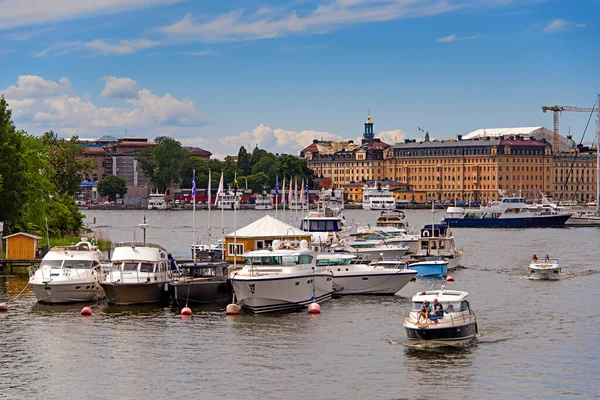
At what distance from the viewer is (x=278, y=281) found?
1817 inches

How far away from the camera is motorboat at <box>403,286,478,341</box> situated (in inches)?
1523

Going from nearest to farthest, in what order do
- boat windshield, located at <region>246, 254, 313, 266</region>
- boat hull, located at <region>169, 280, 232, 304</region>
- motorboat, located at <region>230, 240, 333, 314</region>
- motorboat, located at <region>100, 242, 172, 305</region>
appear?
motorboat, located at <region>230, 240, 333, 314</region>, boat windshield, located at <region>246, 254, 313, 266</region>, motorboat, located at <region>100, 242, 172, 305</region>, boat hull, located at <region>169, 280, 232, 304</region>

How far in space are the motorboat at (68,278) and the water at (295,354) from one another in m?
0.83

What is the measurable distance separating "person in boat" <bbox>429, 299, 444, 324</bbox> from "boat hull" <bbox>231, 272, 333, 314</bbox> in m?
8.80

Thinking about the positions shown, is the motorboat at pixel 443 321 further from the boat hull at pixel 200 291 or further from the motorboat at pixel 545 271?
the motorboat at pixel 545 271

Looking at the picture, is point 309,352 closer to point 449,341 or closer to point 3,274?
point 449,341

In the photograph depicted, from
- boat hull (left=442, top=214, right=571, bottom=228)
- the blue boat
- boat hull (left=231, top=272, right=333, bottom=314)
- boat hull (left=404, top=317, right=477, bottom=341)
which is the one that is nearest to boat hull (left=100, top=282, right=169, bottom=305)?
boat hull (left=231, top=272, right=333, bottom=314)

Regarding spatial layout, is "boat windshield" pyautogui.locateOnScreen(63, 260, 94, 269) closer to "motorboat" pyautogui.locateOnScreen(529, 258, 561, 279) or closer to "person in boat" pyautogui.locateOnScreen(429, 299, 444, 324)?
"person in boat" pyautogui.locateOnScreen(429, 299, 444, 324)

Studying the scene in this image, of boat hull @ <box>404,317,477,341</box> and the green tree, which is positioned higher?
the green tree

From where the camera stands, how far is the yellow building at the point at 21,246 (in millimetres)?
64250

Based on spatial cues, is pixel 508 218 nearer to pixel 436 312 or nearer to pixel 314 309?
pixel 314 309

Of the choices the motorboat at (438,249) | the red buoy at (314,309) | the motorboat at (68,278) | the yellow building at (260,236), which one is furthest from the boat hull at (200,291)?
the motorboat at (438,249)

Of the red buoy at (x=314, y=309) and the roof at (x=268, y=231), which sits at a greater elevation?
the roof at (x=268, y=231)

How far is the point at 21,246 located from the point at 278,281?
2378cm
